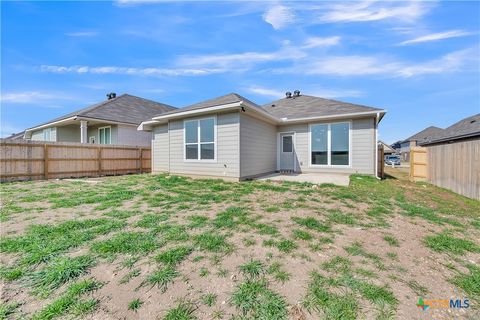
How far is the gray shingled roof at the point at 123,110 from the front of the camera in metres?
13.6

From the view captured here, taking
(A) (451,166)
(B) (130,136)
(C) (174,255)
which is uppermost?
(B) (130,136)

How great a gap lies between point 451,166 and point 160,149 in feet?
44.2

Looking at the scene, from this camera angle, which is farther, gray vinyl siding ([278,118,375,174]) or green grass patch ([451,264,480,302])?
gray vinyl siding ([278,118,375,174])

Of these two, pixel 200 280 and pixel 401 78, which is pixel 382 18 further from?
pixel 200 280

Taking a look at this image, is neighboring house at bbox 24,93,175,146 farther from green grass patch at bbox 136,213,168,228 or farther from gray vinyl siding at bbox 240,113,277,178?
green grass patch at bbox 136,213,168,228

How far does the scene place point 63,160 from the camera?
9.96m

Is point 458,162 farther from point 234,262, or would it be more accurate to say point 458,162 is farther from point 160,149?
point 160,149

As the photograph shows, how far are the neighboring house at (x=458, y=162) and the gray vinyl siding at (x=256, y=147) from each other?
729cm

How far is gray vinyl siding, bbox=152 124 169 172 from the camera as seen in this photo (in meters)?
11.0

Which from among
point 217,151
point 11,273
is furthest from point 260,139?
point 11,273

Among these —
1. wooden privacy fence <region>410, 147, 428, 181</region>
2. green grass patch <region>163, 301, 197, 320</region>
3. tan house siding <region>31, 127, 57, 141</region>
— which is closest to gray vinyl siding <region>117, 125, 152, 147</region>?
tan house siding <region>31, 127, 57, 141</region>

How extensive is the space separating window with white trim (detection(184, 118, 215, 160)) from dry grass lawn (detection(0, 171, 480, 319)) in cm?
468

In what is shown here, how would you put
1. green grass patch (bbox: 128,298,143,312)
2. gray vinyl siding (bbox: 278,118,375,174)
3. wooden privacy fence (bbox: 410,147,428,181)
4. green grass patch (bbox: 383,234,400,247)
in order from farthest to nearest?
wooden privacy fence (bbox: 410,147,428,181), gray vinyl siding (bbox: 278,118,375,174), green grass patch (bbox: 383,234,400,247), green grass patch (bbox: 128,298,143,312)

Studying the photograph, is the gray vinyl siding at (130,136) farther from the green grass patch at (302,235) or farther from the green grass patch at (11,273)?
the green grass patch at (302,235)
